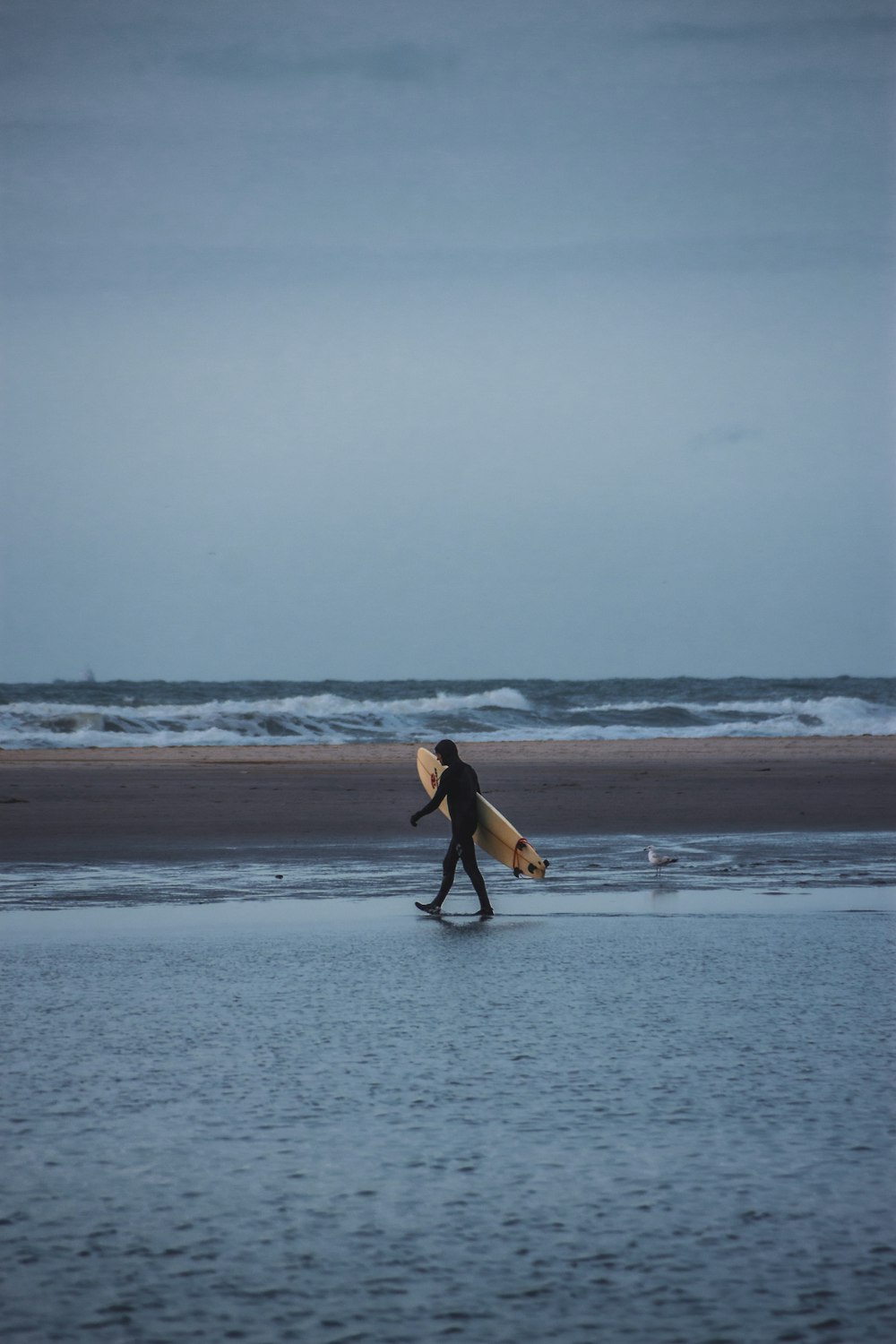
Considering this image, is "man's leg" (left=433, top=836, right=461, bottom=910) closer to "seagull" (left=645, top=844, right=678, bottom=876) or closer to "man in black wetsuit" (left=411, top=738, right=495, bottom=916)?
"man in black wetsuit" (left=411, top=738, right=495, bottom=916)

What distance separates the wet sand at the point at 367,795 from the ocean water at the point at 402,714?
679 cm

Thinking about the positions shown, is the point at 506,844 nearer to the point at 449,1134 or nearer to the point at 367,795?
the point at 449,1134

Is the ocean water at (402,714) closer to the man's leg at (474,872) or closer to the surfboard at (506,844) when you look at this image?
the surfboard at (506,844)

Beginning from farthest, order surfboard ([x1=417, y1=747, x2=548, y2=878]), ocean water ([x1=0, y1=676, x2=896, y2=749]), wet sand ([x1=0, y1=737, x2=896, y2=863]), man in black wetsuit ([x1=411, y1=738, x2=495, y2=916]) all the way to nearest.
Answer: ocean water ([x1=0, y1=676, x2=896, y2=749]) < wet sand ([x1=0, y1=737, x2=896, y2=863]) < surfboard ([x1=417, y1=747, x2=548, y2=878]) < man in black wetsuit ([x1=411, y1=738, x2=495, y2=916])

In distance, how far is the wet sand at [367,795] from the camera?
1853 centimetres

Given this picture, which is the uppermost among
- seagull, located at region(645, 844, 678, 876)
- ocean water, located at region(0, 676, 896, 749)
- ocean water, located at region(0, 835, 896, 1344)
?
ocean water, located at region(0, 676, 896, 749)

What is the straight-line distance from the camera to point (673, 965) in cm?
914

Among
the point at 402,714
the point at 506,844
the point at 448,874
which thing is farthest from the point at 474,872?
the point at 402,714

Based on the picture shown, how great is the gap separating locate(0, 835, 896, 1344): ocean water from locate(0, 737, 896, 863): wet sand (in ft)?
26.0

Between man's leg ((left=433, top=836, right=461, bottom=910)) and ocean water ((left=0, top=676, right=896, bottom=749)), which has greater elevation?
ocean water ((left=0, top=676, right=896, bottom=749))

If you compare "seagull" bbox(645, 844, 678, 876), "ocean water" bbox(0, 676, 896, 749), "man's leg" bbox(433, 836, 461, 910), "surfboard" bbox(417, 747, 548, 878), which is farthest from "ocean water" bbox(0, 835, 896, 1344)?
"ocean water" bbox(0, 676, 896, 749)

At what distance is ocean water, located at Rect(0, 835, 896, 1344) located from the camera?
391 centimetres

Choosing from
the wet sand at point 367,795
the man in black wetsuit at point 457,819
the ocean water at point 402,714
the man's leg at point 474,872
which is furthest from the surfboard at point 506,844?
the ocean water at point 402,714

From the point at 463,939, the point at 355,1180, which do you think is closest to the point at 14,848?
the point at 463,939
